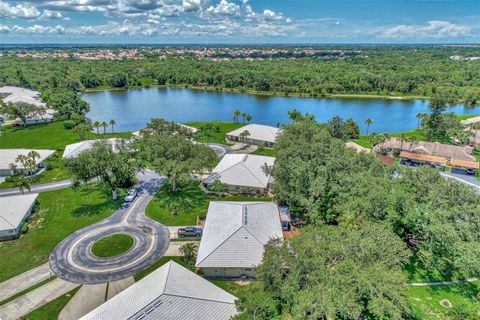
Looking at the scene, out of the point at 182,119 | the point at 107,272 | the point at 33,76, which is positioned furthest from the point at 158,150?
the point at 33,76

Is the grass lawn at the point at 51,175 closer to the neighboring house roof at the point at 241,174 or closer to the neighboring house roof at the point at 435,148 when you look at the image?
the neighboring house roof at the point at 241,174

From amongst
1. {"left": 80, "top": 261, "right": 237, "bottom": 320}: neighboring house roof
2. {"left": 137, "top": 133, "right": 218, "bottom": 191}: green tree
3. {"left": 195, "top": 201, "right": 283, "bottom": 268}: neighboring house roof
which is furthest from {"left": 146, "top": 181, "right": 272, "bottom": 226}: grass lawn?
{"left": 80, "top": 261, "right": 237, "bottom": 320}: neighboring house roof

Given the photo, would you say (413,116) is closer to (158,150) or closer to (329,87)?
(329,87)

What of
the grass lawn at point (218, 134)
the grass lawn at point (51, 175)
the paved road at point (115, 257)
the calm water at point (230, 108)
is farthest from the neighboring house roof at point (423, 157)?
the grass lawn at point (51, 175)

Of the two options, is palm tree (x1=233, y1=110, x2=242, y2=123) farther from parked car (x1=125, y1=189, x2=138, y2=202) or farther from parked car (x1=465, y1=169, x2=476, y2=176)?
parked car (x1=465, y1=169, x2=476, y2=176)

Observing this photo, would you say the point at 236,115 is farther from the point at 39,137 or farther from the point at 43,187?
the point at 43,187
